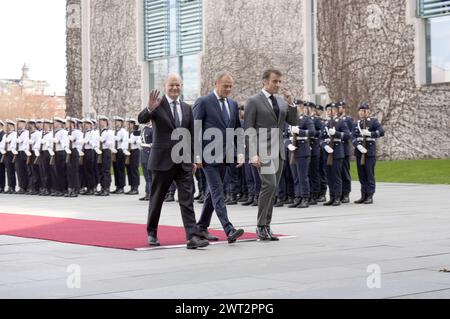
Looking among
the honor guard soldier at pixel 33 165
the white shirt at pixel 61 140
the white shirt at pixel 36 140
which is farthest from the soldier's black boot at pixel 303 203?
the honor guard soldier at pixel 33 165

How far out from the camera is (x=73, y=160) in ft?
68.2

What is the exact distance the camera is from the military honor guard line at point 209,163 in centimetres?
974

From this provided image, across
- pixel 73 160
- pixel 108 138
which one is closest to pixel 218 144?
pixel 73 160

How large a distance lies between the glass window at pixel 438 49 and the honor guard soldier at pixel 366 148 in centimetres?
1000

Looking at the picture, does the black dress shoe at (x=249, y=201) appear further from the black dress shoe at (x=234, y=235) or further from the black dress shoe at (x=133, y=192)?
the black dress shoe at (x=234, y=235)

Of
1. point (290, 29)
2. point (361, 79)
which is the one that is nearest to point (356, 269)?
point (361, 79)

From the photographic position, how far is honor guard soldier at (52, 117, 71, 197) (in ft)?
68.2

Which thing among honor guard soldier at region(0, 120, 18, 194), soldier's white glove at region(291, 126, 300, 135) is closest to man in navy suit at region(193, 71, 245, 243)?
soldier's white glove at region(291, 126, 300, 135)

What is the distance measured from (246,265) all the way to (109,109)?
105 ft

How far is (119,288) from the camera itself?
6746mm

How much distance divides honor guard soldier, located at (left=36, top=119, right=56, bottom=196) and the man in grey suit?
38.1 ft

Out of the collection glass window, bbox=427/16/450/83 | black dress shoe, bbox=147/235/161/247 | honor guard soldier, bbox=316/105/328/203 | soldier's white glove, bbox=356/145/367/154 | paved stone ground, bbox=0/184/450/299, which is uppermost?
glass window, bbox=427/16/450/83

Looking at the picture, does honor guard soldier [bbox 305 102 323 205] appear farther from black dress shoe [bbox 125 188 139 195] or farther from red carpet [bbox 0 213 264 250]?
black dress shoe [bbox 125 188 139 195]
